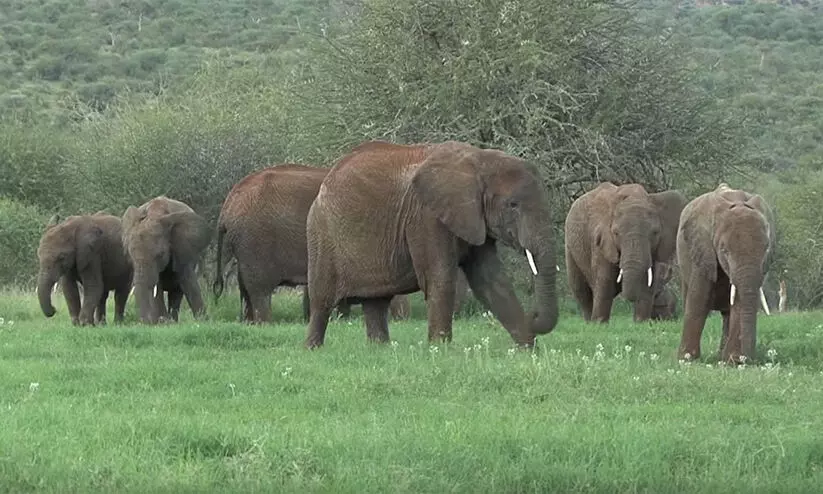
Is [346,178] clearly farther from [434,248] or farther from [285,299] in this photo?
[285,299]

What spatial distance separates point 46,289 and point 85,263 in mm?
877

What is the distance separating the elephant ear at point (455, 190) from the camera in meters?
12.8

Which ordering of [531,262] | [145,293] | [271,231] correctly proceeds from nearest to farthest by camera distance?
1. [531,262]
2. [145,293]
3. [271,231]

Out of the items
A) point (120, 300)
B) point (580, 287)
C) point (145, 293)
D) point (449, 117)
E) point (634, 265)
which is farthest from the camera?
point (449, 117)

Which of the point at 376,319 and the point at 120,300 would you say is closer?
the point at 376,319

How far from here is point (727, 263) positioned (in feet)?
41.1

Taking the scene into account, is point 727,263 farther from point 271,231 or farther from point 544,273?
point 271,231

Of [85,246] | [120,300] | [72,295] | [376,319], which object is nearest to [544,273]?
[376,319]

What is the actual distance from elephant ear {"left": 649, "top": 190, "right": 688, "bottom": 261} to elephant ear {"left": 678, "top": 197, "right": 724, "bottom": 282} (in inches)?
181

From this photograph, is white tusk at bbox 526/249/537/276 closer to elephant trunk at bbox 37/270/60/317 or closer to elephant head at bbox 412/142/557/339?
elephant head at bbox 412/142/557/339

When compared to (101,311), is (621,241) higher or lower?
higher

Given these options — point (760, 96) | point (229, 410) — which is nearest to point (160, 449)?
point (229, 410)

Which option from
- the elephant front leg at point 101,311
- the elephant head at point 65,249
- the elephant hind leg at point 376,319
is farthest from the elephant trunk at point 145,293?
the elephant hind leg at point 376,319

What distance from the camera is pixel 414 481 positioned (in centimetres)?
732
